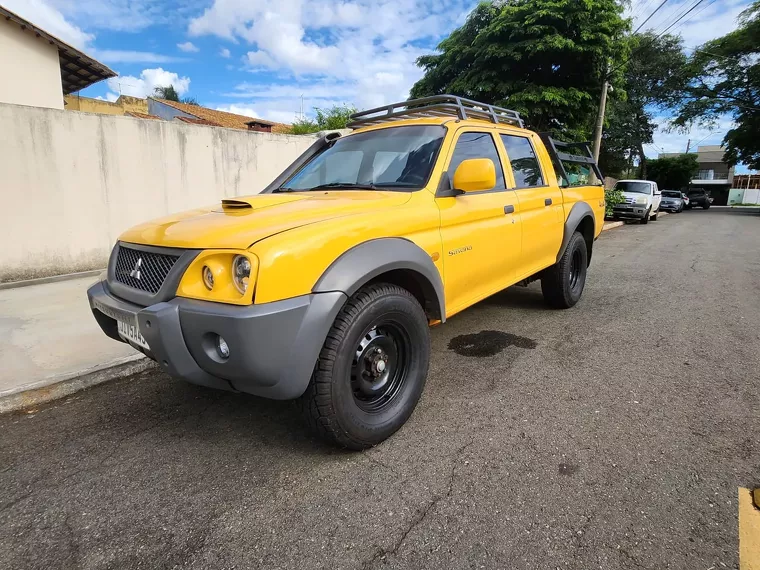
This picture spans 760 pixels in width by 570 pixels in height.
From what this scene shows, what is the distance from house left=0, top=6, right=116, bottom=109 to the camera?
414 inches

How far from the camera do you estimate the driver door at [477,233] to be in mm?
2920

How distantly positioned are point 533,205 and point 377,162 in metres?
1.54

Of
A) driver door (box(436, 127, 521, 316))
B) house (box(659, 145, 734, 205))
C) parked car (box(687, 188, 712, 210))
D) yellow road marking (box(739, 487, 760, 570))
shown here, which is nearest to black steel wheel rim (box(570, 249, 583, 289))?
driver door (box(436, 127, 521, 316))

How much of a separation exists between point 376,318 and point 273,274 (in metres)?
0.62

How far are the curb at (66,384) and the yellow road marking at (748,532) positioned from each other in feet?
12.2

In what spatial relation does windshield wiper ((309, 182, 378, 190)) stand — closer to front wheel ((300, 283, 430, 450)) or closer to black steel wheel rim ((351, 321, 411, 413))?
front wheel ((300, 283, 430, 450))

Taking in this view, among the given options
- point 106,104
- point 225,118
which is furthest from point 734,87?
point 106,104

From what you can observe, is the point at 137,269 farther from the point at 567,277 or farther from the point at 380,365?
the point at 567,277

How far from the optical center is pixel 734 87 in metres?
26.6

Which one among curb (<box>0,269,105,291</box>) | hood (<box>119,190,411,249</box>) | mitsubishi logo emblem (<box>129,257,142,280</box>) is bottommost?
curb (<box>0,269,105,291</box>)

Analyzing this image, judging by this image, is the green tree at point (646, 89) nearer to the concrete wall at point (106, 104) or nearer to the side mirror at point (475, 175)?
the side mirror at point (475, 175)

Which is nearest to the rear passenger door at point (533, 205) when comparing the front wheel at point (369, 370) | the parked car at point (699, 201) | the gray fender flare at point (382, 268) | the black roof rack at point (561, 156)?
the black roof rack at point (561, 156)

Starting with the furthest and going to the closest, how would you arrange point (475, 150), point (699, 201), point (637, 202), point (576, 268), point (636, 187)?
point (699, 201), point (636, 187), point (637, 202), point (576, 268), point (475, 150)

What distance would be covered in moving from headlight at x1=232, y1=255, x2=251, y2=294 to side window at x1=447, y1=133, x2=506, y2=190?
5.38 ft
